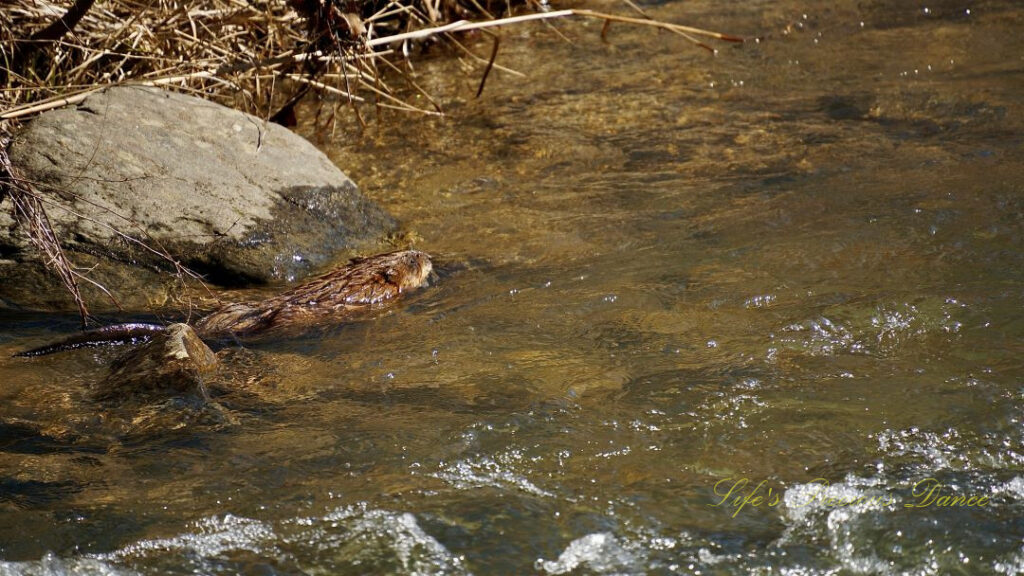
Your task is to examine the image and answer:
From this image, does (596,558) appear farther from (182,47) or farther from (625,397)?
(182,47)

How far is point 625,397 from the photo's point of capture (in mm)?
3301

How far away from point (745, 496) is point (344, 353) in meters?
1.67

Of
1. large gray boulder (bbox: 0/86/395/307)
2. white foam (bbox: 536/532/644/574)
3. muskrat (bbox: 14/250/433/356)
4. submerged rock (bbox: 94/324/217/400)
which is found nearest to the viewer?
white foam (bbox: 536/532/644/574)

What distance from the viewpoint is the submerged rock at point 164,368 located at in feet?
11.4

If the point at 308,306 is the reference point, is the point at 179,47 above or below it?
above

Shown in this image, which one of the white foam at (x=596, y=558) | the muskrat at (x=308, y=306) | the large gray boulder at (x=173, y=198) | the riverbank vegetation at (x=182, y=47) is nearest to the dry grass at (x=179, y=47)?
the riverbank vegetation at (x=182, y=47)

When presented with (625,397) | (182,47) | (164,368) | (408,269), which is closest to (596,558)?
(625,397)

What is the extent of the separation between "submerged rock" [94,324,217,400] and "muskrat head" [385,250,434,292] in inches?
34.9

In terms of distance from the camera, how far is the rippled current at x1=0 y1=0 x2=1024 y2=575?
267 cm

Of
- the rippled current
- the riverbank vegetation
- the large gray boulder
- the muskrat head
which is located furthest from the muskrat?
the riverbank vegetation

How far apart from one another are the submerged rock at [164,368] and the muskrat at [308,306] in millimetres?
270

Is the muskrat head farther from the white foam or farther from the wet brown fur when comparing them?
the white foam

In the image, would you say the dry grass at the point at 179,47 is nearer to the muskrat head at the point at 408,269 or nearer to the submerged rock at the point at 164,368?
the muskrat head at the point at 408,269

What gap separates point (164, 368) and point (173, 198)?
5.04ft
